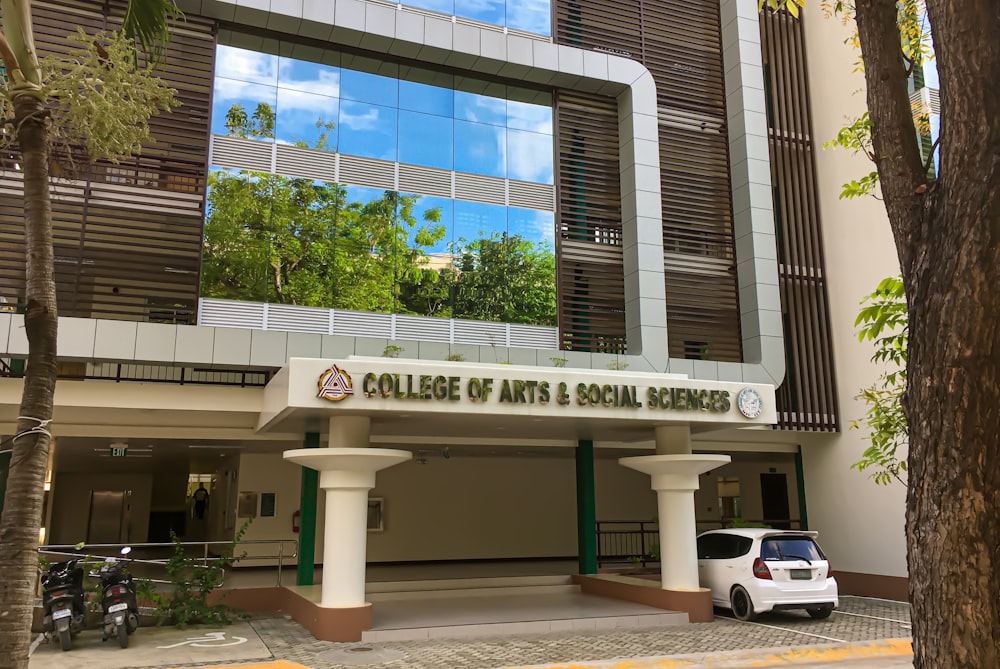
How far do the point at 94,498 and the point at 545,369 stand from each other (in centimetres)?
2333

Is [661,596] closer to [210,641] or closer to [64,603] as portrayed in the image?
[210,641]

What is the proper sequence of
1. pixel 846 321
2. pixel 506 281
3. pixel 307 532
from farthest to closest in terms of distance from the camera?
1. pixel 846 321
2. pixel 506 281
3. pixel 307 532

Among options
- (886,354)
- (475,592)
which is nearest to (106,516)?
(475,592)

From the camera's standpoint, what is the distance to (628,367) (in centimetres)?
1641

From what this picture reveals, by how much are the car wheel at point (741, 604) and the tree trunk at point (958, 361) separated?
34.6 ft

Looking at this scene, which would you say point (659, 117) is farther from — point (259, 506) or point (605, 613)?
point (259, 506)

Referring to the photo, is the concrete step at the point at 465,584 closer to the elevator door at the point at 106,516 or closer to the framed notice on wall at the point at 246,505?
the framed notice on wall at the point at 246,505

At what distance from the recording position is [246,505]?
19.5m

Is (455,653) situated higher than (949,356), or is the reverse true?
(949,356)

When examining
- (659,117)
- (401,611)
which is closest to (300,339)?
(401,611)

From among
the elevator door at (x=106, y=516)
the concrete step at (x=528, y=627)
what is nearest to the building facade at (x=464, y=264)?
the concrete step at (x=528, y=627)

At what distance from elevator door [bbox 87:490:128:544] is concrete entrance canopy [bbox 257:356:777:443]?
58.9 feet

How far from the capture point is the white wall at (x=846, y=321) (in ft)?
56.1

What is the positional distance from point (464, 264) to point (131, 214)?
6329 millimetres
